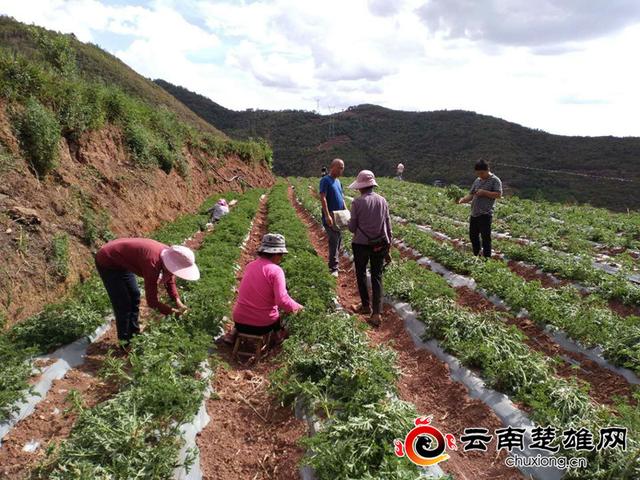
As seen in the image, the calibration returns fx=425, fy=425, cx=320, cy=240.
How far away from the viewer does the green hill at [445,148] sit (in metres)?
39.2

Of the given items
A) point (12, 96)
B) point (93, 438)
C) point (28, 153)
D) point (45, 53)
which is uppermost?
point (45, 53)

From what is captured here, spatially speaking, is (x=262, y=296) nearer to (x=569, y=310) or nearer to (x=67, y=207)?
(x=569, y=310)

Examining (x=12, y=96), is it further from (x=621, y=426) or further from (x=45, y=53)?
(x=621, y=426)

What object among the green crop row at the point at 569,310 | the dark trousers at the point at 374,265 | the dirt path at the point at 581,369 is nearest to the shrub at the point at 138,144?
the dark trousers at the point at 374,265

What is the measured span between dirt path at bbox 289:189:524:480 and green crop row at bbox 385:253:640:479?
32 centimetres

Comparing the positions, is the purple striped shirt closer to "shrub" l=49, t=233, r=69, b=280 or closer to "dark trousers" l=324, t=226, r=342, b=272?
"dark trousers" l=324, t=226, r=342, b=272

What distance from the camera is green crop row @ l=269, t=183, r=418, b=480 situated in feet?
10.6

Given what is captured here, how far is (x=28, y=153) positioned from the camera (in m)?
8.11

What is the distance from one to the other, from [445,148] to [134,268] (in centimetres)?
6012

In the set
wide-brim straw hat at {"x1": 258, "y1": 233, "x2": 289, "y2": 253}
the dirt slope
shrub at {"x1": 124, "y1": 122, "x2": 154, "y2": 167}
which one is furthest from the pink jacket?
shrub at {"x1": 124, "y1": 122, "x2": 154, "y2": 167}

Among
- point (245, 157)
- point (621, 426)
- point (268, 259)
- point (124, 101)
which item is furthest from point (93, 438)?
point (245, 157)

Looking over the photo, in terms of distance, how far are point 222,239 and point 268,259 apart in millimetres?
5798

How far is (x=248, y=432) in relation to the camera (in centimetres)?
445

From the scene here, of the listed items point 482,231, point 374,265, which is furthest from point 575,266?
point 374,265
